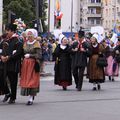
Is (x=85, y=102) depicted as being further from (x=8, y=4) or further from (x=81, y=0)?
(x=81, y=0)

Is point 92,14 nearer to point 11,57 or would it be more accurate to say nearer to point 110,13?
point 110,13

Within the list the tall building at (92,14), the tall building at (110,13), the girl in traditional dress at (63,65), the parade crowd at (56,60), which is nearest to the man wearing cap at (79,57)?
the parade crowd at (56,60)

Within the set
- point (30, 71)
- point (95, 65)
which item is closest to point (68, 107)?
point (30, 71)

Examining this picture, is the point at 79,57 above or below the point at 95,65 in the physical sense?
above

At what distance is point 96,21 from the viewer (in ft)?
411

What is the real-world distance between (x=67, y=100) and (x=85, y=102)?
63 centimetres

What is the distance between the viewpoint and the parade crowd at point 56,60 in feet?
Result: 41.3

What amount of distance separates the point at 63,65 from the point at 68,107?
181 inches

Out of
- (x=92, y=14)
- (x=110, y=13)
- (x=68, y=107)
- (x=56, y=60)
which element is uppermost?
(x=92, y=14)

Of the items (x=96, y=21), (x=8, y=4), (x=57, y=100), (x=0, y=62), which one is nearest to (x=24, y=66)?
(x=0, y=62)

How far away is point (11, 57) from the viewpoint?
1245 cm

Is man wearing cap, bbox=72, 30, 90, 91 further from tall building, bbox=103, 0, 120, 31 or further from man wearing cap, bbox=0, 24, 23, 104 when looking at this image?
tall building, bbox=103, 0, 120, 31

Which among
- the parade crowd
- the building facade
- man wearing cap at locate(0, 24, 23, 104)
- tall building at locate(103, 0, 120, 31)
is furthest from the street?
tall building at locate(103, 0, 120, 31)

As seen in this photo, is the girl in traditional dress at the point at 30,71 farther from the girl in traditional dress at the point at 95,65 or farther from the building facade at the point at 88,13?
the building facade at the point at 88,13
